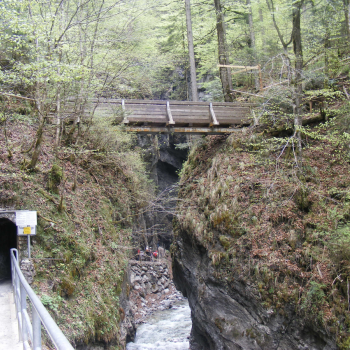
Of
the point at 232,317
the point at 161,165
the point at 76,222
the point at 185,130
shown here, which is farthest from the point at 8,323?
the point at 161,165

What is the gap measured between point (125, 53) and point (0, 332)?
9806mm

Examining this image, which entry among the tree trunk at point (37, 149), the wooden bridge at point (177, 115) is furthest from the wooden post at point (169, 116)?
the tree trunk at point (37, 149)

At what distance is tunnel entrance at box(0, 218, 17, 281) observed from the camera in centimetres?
1214

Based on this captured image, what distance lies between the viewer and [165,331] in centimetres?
1758

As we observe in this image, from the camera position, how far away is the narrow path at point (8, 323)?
17.0 ft

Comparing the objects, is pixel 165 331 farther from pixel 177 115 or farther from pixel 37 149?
pixel 37 149

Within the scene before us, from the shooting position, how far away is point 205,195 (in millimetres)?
13914

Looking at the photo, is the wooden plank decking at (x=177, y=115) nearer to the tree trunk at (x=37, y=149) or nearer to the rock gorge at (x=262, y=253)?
the rock gorge at (x=262, y=253)

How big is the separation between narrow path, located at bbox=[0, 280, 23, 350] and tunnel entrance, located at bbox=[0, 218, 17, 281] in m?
3.38

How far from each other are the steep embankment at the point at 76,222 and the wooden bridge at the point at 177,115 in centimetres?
96

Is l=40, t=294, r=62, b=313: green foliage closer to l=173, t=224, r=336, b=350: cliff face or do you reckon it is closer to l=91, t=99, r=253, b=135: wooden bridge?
l=173, t=224, r=336, b=350: cliff face

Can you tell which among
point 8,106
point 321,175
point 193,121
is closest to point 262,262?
point 321,175

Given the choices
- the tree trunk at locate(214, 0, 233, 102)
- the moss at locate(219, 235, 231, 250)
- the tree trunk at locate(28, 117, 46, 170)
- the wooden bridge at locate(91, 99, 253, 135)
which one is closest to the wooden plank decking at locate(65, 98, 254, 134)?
the wooden bridge at locate(91, 99, 253, 135)

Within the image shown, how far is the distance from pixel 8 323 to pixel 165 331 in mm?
12934
